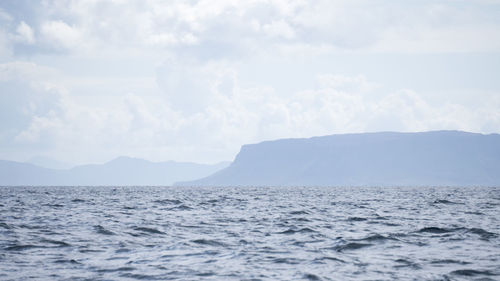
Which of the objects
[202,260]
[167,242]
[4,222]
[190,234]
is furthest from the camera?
[4,222]

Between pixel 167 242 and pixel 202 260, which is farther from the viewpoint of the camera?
pixel 167 242

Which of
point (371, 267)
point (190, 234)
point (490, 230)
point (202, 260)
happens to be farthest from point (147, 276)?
point (490, 230)

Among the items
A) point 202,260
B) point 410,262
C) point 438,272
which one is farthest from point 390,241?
point 202,260

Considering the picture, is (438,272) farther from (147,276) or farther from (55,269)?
(55,269)

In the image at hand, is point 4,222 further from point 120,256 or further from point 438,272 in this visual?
point 438,272

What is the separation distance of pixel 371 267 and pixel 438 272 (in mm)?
1880

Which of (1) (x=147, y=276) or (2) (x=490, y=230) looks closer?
(1) (x=147, y=276)

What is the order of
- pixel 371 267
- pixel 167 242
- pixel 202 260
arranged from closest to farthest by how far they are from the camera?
pixel 371 267 < pixel 202 260 < pixel 167 242

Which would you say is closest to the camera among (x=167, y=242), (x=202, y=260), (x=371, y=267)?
(x=371, y=267)

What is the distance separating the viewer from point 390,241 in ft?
71.7

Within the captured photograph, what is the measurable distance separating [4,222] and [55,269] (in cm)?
1592

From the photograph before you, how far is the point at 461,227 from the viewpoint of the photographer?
90.0 feet

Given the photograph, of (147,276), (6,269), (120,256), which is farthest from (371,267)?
(6,269)

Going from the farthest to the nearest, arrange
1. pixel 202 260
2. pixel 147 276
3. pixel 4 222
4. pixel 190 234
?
1. pixel 4 222
2. pixel 190 234
3. pixel 202 260
4. pixel 147 276
